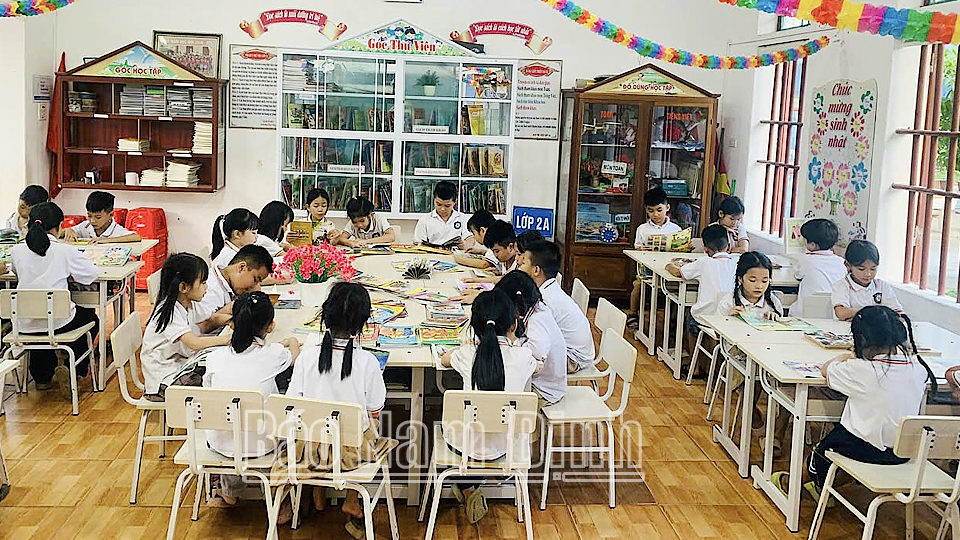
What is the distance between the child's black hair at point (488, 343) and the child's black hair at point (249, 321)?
2.68ft

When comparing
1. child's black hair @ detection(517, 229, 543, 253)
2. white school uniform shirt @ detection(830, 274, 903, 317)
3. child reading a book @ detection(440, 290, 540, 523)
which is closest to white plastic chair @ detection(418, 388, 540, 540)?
child reading a book @ detection(440, 290, 540, 523)

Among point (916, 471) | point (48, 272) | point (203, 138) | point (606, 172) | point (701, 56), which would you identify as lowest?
point (916, 471)

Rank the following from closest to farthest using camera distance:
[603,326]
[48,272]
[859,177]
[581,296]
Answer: [603,326]
[48,272]
[581,296]
[859,177]

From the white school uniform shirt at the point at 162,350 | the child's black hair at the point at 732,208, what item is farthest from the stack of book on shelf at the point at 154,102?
the child's black hair at the point at 732,208

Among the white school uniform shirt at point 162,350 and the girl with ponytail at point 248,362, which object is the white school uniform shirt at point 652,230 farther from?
the girl with ponytail at point 248,362

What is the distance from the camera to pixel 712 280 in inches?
252

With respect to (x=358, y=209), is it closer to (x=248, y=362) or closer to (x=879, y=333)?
(x=248, y=362)

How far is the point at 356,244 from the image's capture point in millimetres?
7301

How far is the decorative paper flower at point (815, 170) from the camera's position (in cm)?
764

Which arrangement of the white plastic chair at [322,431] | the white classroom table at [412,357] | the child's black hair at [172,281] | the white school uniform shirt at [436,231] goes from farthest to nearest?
the white school uniform shirt at [436,231] → the child's black hair at [172,281] → the white classroom table at [412,357] → the white plastic chair at [322,431]

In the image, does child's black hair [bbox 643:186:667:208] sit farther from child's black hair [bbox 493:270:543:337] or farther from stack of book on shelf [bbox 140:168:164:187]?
stack of book on shelf [bbox 140:168:164:187]

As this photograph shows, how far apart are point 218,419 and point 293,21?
6.03 metres

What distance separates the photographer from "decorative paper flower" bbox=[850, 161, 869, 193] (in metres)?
6.88

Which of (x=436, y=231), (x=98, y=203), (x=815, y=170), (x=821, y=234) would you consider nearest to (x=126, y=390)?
(x=98, y=203)
